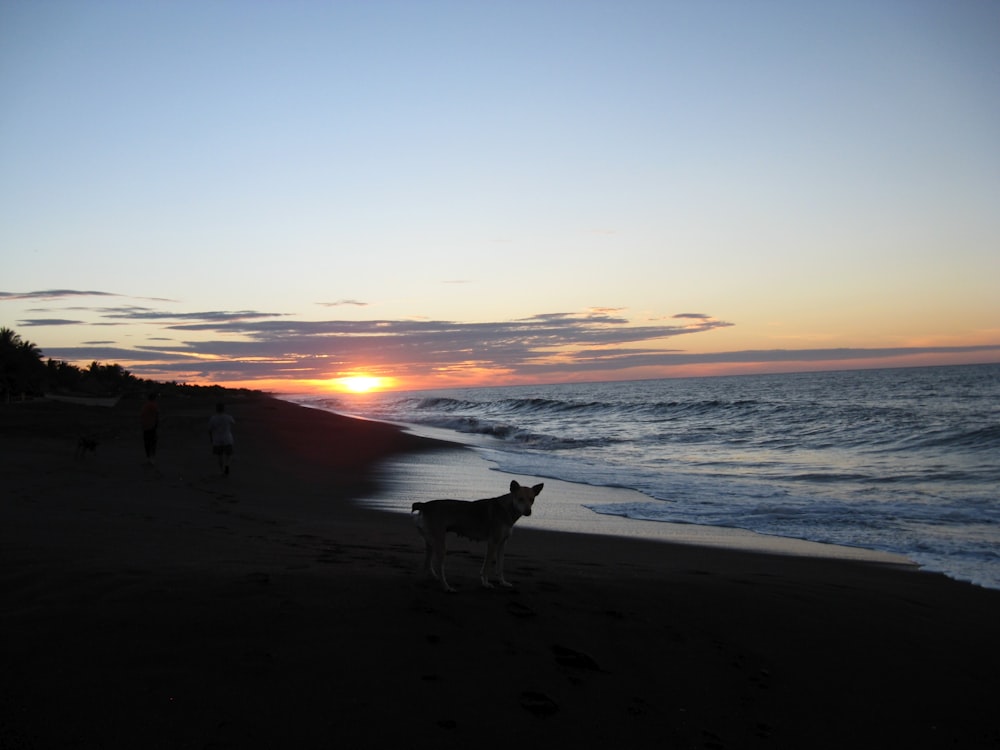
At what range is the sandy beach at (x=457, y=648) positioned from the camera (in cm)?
367

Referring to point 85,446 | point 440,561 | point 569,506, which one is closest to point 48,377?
point 85,446

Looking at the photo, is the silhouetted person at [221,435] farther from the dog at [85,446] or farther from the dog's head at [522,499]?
the dog's head at [522,499]

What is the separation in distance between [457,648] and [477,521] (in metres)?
1.56

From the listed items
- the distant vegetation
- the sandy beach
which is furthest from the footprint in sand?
the distant vegetation

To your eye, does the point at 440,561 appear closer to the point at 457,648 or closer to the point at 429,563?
the point at 429,563

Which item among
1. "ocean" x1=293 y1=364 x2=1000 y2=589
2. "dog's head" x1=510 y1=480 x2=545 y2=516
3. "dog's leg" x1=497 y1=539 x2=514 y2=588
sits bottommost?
"ocean" x1=293 y1=364 x2=1000 y2=589

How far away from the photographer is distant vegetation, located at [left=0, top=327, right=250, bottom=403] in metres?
38.8

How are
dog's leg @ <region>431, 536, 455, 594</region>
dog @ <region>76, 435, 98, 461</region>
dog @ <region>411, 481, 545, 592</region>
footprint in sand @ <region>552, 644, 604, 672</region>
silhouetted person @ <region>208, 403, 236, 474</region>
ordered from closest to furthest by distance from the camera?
footprint in sand @ <region>552, 644, 604, 672</region> < dog's leg @ <region>431, 536, 455, 594</region> < dog @ <region>411, 481, 545, 592</region> < silhouetted person @ <region>208, 403, 236, 474</region> < dog @ <region>76, 435, 98, 461</region>

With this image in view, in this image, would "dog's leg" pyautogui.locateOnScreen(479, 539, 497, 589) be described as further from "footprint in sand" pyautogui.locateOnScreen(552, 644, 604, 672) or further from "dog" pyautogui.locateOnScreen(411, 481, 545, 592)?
"footprint in sand" pyautogui.locateOnScreen(552, 644, 604, 672)

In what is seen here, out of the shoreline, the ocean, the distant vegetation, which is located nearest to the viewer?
the shoreline

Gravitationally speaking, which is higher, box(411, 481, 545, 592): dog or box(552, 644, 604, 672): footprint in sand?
box(411, 481, 545, 592): dog

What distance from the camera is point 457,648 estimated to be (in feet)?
15.0

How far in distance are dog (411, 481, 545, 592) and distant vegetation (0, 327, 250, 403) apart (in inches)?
1491

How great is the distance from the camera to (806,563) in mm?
8906
